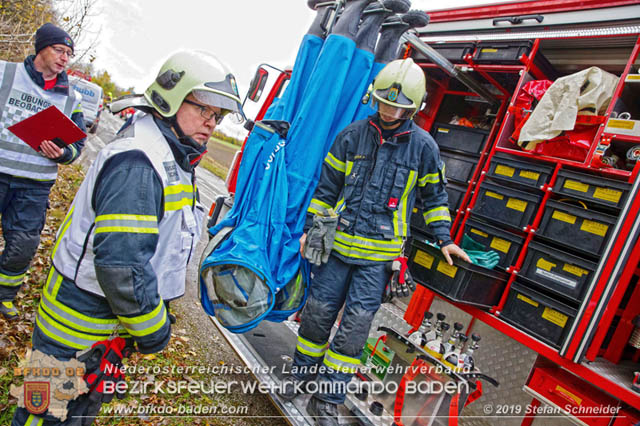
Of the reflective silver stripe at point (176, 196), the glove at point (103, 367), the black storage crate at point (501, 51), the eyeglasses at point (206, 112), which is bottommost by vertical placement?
the glove at point (103, 367)

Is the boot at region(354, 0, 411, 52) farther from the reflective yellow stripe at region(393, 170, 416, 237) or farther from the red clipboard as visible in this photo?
the red clipboard

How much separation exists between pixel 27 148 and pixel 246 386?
267 centimetres

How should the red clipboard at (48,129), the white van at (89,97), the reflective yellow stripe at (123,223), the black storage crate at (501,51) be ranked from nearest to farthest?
the reflective yellow stripe at (123,223)
the red clipboard at (48,129)
the black storage crate at (501,51)
the white van at (89,97)

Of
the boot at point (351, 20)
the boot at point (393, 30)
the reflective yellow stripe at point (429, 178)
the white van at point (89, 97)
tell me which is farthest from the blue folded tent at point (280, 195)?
the white van at point (89, 97)

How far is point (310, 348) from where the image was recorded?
9.61 ft

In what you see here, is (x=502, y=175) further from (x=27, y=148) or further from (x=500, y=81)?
(x=27, y=148)

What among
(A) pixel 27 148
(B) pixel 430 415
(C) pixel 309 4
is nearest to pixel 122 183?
(A) pixel 27 148

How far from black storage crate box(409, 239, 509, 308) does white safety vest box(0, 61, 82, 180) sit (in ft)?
11.0

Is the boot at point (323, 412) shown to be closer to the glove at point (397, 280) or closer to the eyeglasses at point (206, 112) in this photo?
the glove at point (397, 280)

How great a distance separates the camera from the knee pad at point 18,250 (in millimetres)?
2955

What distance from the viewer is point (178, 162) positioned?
66.2 inches

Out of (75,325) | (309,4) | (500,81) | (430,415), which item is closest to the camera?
(75,325)

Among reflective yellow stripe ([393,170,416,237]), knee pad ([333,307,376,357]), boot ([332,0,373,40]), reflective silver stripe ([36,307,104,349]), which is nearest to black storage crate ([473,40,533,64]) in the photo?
boot ([332,0,373,40])

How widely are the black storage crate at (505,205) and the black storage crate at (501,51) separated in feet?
Result: 3.73
